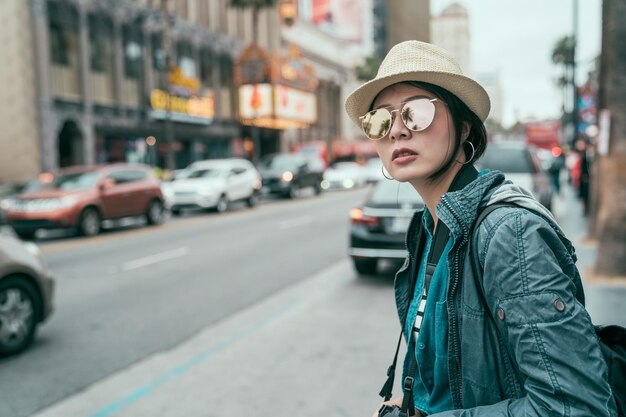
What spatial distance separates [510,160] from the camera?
12.5m

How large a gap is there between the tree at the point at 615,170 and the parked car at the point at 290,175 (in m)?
21.0

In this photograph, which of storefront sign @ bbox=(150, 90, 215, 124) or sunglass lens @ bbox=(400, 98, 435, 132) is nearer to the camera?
sunglass lens @ bbox=(400, 98, 435, 132)

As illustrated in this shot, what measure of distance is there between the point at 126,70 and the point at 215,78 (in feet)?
31.7

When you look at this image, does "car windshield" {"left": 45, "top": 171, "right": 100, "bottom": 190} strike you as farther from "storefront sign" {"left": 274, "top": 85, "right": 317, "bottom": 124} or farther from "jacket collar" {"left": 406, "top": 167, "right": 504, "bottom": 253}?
"storefront sign" {"left": 274, "top": 85, "right": 317, "bottom": 124}

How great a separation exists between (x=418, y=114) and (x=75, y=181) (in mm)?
15977

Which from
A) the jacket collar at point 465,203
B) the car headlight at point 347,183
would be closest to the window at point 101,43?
the car headlight at point 347,183

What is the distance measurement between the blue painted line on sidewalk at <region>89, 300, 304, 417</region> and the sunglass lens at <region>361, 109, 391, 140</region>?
346 centimetres

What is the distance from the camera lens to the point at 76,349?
6.13 m

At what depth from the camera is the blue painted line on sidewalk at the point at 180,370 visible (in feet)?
14.9

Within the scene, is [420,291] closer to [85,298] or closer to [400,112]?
[400,112]

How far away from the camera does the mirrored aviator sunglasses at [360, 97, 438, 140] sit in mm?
1716

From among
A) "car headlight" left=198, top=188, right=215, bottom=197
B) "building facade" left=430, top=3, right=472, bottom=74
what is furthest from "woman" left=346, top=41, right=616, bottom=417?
"building facade" left=430, top=3, right=472, bottom=74

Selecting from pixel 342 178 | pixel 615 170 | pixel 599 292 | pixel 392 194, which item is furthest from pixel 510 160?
pixel 342 178

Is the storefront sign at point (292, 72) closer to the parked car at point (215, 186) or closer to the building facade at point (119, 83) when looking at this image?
the building facade at point (119, 83)
